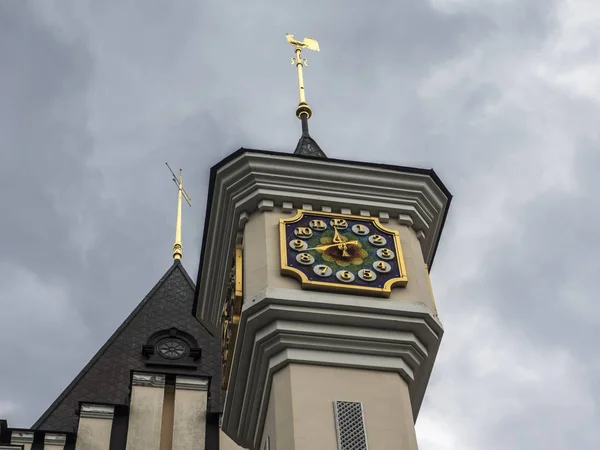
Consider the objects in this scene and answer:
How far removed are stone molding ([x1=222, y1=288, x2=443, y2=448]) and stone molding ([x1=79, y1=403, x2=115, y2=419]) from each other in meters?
6.38

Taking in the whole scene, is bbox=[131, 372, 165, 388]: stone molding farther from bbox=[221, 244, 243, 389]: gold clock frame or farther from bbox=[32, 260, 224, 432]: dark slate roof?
bbox=[221, 244, 243, 389]: gold clock frame

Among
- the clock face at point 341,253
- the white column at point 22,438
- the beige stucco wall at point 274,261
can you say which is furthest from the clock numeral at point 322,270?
the white column at point 22,438

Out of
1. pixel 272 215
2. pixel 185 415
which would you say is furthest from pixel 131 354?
pixel 272 215

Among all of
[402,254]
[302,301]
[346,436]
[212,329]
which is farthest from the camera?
[212,329]

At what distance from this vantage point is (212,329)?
47.7 feet

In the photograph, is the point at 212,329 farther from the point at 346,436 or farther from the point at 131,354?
the point at 131,354

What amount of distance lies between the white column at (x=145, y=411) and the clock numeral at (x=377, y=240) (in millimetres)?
6182

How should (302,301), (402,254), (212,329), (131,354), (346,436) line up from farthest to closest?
(131,354), (212,329), (402,254), (302,301), (346,436)

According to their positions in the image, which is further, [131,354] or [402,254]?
[131,354]

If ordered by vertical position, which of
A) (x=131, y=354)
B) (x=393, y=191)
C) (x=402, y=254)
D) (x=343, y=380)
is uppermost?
(x=131, y=354)

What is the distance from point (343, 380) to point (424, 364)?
100 cm

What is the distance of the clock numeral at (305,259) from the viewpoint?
38.8ft

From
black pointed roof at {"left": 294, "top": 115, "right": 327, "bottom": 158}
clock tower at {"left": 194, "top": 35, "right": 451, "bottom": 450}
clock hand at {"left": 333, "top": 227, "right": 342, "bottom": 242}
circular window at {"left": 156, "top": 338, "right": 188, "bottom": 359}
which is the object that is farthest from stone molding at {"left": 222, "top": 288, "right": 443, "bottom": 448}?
circular window at {"left": 156, "top": 338, "right": 188, "bottom": 359}

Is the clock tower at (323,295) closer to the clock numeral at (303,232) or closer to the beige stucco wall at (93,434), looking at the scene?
the clock numeral at (303,232)
